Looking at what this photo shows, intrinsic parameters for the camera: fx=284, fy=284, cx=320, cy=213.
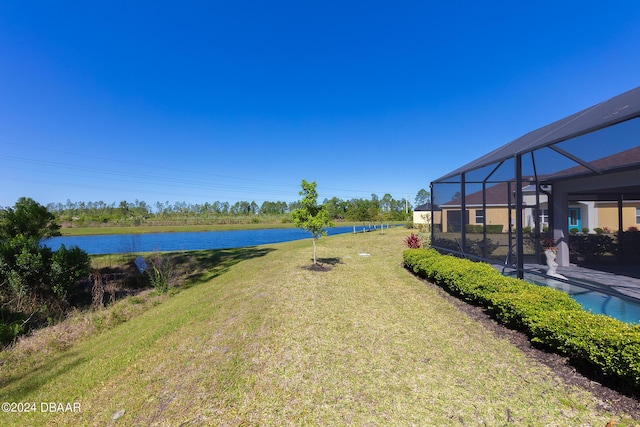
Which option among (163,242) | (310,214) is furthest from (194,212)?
(310,214)

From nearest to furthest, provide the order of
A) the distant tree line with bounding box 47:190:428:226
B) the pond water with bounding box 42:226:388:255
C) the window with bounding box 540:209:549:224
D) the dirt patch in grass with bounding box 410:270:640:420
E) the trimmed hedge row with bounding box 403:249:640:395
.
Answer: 1. the dirt patch in grass with bounding box 410:270:640:420
2. the trimmed hedge row with bounding box 403:249:640:395
3. the window with bounding box 540:209:549:224
4. the pond water with bounding box 42:226:388:255
5. the distant tree line with bounding box 47:190:428:226

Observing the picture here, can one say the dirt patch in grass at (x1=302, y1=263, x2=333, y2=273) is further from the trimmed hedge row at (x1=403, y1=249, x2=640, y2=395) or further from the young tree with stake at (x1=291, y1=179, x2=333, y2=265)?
the trimmed hedge row at (x1=403, y1=249, x2=640, y2=395)

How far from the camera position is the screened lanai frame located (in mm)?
5406

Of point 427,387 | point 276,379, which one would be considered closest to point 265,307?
point 276,379

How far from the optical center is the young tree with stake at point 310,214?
8633mm

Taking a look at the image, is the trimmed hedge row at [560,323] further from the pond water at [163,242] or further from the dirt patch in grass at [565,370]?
the pond water at [163,242]

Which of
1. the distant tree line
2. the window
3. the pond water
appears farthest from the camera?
the distant tree line

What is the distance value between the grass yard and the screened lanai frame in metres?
2.53

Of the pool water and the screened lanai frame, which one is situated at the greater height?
the screened lanai frame

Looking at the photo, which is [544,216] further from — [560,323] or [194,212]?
[194,212]

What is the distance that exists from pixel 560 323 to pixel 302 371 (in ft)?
9.52

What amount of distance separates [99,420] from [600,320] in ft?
16.7

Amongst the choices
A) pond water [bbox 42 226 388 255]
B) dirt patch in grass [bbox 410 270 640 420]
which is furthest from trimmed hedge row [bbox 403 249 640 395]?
pond water [bbox 42 226 388 255]

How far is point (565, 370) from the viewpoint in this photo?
2.92 metres
